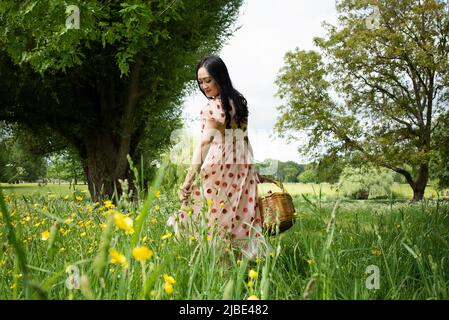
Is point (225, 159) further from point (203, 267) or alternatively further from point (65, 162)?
point (65, 162)

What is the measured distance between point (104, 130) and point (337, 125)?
1277 cm

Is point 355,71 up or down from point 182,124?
up

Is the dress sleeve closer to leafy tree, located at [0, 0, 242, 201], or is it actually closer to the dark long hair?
Result: the dark long hair

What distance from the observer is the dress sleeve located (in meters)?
3.62

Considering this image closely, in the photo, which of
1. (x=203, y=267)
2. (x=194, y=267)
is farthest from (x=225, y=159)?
(x=194, y=267)

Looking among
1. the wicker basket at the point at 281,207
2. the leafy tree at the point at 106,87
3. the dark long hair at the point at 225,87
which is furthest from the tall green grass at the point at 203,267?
the leafy tree at the point at 106,87

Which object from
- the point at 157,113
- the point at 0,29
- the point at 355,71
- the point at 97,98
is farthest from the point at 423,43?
the point at 0,29

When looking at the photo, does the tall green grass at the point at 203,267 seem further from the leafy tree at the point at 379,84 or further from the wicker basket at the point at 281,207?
the leafy tree at the point at 379,84

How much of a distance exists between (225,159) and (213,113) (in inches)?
A: 16.0

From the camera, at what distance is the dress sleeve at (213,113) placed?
362cm

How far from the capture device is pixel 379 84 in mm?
22594
